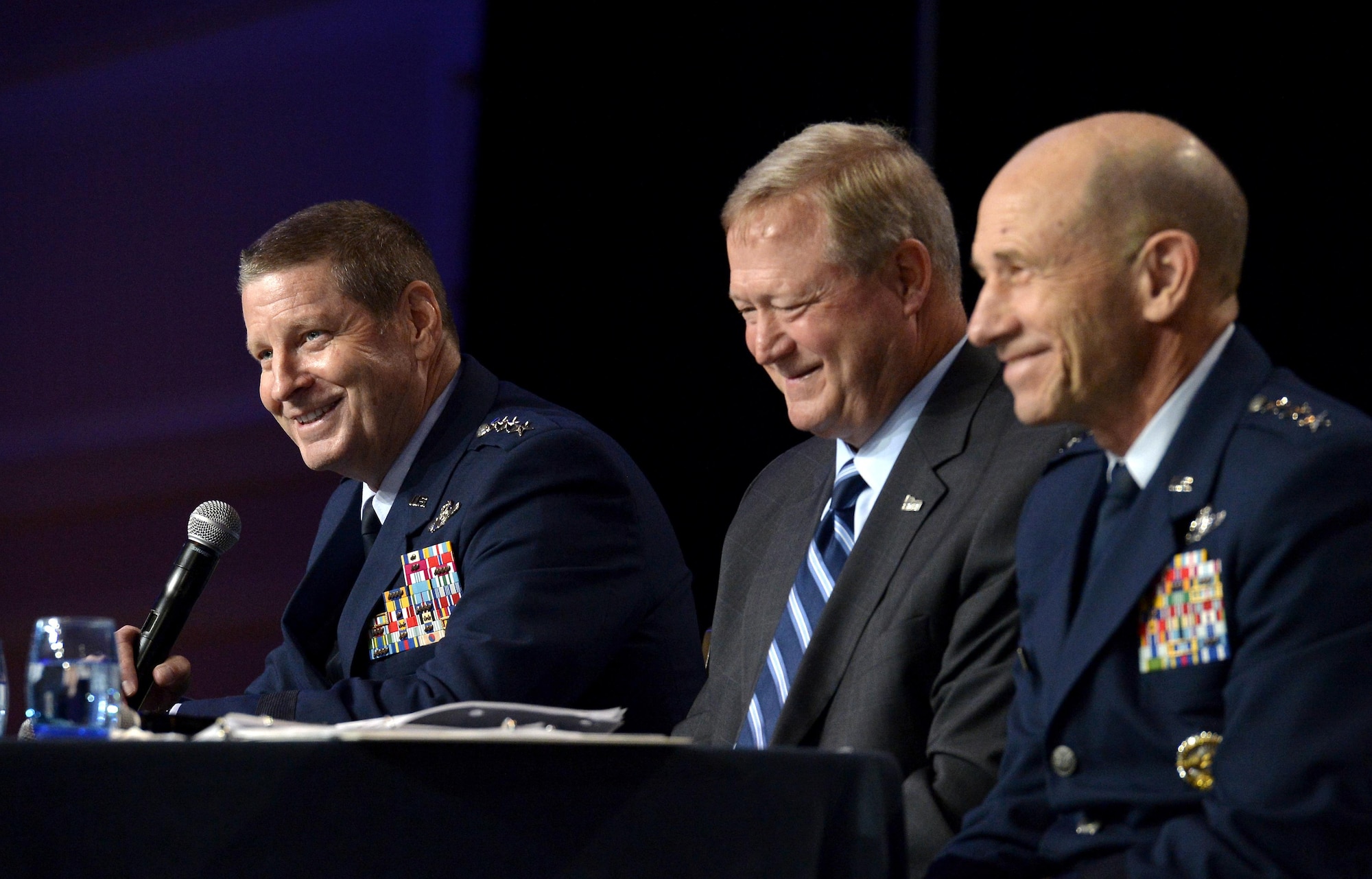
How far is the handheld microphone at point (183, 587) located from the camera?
245 cm

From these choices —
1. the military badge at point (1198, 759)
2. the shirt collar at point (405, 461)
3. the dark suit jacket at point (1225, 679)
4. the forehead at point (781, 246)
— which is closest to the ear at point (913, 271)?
the forehead at point (781, 246)

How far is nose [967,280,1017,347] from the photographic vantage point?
5.77 feet

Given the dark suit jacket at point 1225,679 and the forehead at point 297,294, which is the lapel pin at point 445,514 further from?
the dark suit jacket at point 1225,679

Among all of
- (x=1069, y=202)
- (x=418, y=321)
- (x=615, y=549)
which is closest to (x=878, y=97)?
(x=418, y=321)

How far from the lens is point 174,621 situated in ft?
8.05

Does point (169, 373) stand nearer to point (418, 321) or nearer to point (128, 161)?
point (128, 161)

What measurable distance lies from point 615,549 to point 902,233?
70 cm

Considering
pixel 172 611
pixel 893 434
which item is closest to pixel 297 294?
pixel 172 611

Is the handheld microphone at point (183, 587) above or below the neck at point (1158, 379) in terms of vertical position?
below

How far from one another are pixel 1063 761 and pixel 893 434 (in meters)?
0.82

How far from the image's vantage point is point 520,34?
4.27 m

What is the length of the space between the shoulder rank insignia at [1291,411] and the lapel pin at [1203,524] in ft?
0.38

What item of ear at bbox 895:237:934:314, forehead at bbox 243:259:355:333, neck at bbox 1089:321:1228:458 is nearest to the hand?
forehead at bbox 243:259:355:333

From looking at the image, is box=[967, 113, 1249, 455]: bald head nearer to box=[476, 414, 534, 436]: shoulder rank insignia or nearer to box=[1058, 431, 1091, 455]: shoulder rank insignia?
box=[1058, 431, 1091, 455]: shoulder rank insignia
